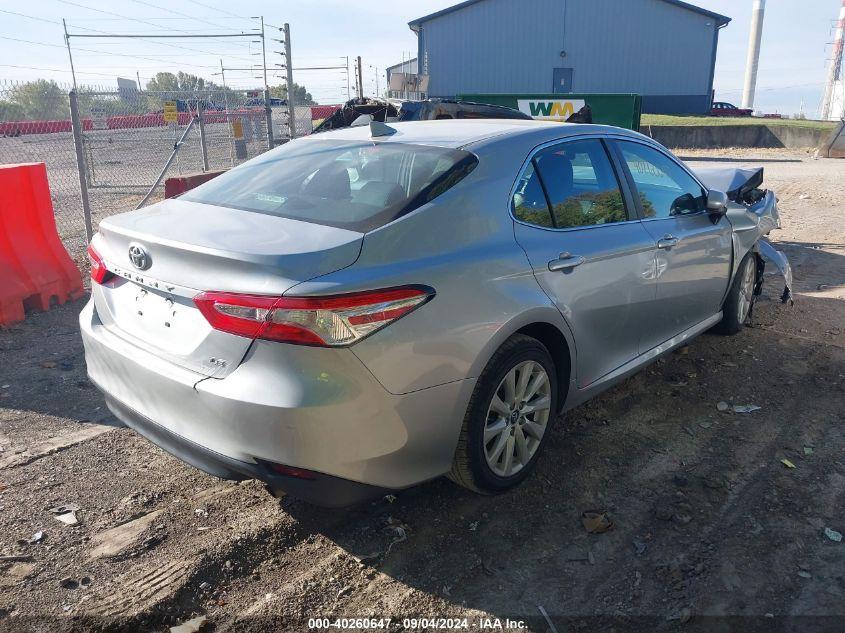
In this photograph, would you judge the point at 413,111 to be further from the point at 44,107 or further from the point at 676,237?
the point at 44,107

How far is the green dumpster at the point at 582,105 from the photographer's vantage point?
11500 mm

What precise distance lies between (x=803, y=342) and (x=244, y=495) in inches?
180

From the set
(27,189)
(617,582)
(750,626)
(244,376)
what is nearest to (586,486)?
(617,582)

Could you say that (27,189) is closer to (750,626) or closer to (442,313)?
(442,313)

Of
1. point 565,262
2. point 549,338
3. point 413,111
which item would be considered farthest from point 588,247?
point 413,111

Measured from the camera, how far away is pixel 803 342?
5617mm

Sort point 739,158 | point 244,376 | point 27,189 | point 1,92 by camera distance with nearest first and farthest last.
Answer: point 244,376
point 27,189
point 1,92
point 739,158

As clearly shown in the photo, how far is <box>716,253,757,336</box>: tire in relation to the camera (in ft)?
17.5

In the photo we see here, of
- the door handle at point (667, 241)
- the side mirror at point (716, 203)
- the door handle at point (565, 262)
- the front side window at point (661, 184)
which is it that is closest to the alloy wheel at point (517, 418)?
the door handle at point (565, 262)

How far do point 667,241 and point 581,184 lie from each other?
779 millimetres

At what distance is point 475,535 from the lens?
10.1 feet

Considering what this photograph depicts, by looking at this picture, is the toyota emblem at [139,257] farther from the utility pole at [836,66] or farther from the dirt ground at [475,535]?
the utility pole at [836,66]

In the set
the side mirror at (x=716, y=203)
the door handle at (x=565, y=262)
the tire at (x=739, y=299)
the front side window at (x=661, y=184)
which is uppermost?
the front side window at (x=661, y=184)

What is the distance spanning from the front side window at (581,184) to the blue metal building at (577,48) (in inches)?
1450
